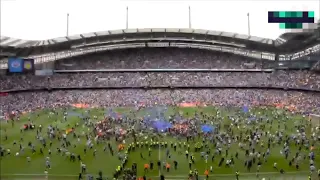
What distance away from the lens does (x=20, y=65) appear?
41031 mm

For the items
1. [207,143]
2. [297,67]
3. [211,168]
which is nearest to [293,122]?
[207,143]

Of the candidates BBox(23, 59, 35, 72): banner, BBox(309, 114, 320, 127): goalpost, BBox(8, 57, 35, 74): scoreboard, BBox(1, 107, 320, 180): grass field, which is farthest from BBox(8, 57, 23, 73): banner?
BBox(309, 114, 320, 127): goalpost

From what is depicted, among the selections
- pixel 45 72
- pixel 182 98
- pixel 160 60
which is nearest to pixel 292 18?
pixel 182 98

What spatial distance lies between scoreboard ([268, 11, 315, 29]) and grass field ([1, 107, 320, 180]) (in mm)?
11140

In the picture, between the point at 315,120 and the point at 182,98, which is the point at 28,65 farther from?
the point at 315,120

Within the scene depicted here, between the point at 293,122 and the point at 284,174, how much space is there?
12125 millimetres

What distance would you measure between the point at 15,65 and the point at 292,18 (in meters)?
28.8

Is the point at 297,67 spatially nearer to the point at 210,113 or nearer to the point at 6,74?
the point at 210,113

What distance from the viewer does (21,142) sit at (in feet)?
66.3

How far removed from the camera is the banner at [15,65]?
125ft

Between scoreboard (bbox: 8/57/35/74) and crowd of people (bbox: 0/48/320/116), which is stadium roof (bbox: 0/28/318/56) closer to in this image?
crowd of people (bbox: 0/48/320/116)

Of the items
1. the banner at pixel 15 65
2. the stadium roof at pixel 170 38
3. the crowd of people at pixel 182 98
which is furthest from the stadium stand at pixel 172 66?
the banner at pixel 15 65

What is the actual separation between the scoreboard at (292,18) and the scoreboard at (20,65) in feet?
82.0

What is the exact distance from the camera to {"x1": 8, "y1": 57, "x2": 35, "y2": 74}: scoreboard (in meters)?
38.2
